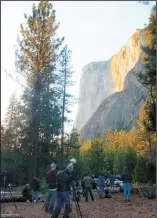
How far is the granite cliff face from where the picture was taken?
13400cm

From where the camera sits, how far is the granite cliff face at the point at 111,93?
440 feet

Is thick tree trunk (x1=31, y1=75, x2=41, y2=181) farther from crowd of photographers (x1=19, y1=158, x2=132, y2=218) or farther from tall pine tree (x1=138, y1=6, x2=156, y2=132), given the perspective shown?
tall pine tree (x1=138, y1=6, x2=156, y2=132)

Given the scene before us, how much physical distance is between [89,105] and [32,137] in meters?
159

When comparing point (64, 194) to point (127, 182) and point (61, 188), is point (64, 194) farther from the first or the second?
point (127, 182)

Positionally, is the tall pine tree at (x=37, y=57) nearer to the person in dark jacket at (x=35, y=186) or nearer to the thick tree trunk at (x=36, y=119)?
the thick tree trunk at (x=36, y=119)

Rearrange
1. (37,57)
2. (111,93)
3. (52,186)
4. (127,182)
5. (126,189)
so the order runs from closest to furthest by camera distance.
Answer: (52,186) < (127,182) < (126,189) < (37,57) < (111,93)

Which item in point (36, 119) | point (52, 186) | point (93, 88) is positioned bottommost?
point (52, 186)

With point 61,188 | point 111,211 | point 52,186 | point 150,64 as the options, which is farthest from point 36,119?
point 61,188

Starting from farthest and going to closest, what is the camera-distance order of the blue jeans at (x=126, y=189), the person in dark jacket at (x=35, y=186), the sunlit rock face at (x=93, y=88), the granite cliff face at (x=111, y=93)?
1. the sunlit rock face at (x=93, y=88)
2. the granite cliff face at (x=111, y=93)
3. the person in dark jacket at (x=35, y=186)
4. the blue jeans at (x=126, y=189)

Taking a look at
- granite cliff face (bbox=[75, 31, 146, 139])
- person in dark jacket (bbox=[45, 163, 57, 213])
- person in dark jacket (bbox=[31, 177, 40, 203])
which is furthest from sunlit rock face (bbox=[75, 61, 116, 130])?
person in dark jacket (bbox=[45, 163, 57, 213])

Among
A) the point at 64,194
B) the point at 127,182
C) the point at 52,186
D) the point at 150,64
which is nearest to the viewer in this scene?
the point at 64,194

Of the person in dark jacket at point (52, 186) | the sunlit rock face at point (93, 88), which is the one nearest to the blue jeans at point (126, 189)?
the person in dark jacket at point (52, 186)

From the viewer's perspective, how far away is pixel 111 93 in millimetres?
178750

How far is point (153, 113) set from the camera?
17.1 m
